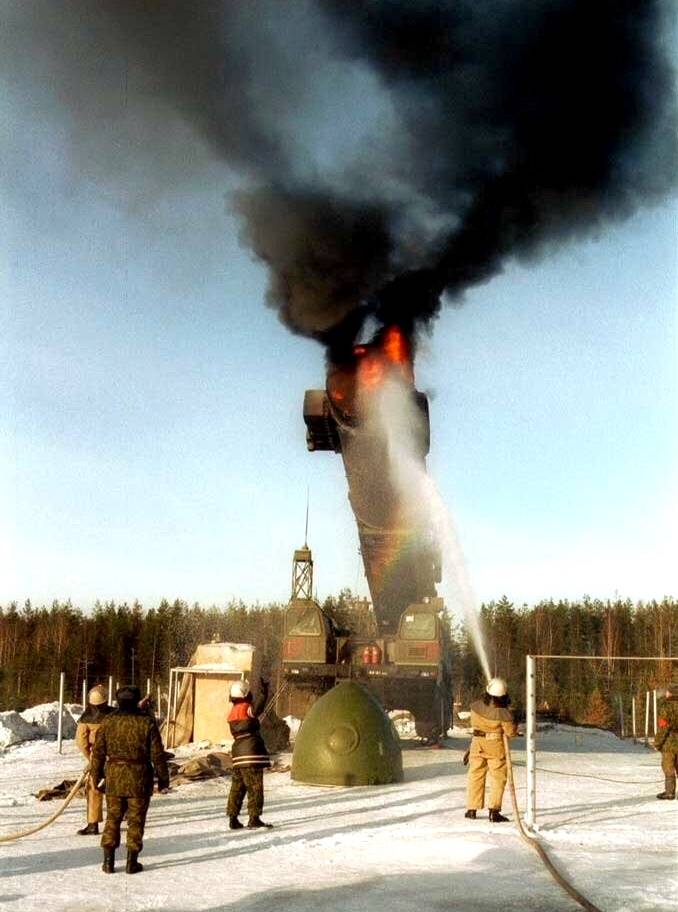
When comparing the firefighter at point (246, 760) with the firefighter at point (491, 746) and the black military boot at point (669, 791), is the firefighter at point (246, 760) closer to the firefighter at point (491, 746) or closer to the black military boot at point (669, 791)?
the firefighter at point (491, 746)

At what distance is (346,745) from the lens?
51.2 feet

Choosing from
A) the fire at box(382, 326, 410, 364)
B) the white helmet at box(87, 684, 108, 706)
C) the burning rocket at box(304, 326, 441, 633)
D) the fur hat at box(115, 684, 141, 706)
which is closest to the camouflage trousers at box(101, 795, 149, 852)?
the fur hat at box(115, 684, 141, 706)

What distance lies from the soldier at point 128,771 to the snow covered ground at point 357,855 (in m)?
0.32

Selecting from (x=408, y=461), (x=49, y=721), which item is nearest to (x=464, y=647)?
(x=49, y=721)

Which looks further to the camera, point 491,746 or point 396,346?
point 396,346

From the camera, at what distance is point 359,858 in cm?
970

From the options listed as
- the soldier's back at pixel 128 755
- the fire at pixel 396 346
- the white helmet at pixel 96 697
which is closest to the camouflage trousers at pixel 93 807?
the white helmet at pixel 96 697

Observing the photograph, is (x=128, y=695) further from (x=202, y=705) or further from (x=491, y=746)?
(x=202, y=705)

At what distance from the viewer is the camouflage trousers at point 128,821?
358 inches

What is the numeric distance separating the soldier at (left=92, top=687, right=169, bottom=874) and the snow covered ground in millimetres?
317

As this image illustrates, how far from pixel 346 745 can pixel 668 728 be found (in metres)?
4.70

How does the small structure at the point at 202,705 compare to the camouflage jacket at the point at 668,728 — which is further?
the small structure at the point at 202,705

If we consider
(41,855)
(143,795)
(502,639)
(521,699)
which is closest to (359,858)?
(143,795)

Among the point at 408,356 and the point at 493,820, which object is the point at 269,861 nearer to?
the point at 493,820
